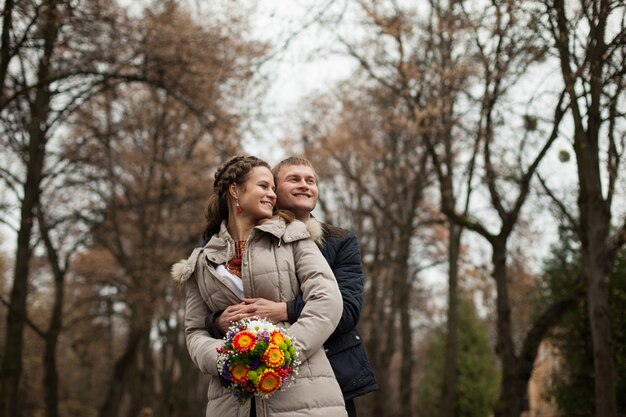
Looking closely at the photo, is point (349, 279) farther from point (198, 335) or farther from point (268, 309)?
point (198, 335)

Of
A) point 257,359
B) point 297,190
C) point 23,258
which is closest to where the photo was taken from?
point 257,359

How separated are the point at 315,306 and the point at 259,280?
1.22ft

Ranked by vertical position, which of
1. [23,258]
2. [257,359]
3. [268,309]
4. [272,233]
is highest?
[23,258]

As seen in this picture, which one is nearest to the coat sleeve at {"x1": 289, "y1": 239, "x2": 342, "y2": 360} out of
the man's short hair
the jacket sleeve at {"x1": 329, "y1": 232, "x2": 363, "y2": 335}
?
the jacket sleeve at {"x1": 329, "y1": 232, "x2": 363, "y2": 335}

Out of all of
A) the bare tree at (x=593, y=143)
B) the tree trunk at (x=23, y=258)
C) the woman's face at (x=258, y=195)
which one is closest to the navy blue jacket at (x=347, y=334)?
the woman's face at (x=258, y=195)

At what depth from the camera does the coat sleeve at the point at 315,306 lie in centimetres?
369

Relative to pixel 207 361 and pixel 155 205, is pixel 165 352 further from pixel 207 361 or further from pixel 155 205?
pixel 207 361

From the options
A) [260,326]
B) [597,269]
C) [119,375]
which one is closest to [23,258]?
[119,375]

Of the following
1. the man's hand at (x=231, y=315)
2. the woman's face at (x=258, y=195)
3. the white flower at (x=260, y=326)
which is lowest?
the white flower at (x=260, y=326)

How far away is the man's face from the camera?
4445mm

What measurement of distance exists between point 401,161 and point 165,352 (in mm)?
9918

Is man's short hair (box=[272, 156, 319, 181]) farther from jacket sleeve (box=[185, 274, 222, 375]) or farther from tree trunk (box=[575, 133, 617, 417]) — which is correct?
tree trunk (box=[575, 133, 617, 417])

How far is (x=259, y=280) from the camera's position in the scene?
12.9ft

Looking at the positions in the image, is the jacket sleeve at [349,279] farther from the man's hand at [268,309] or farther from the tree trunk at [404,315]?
the tree trunk at [404,315]
